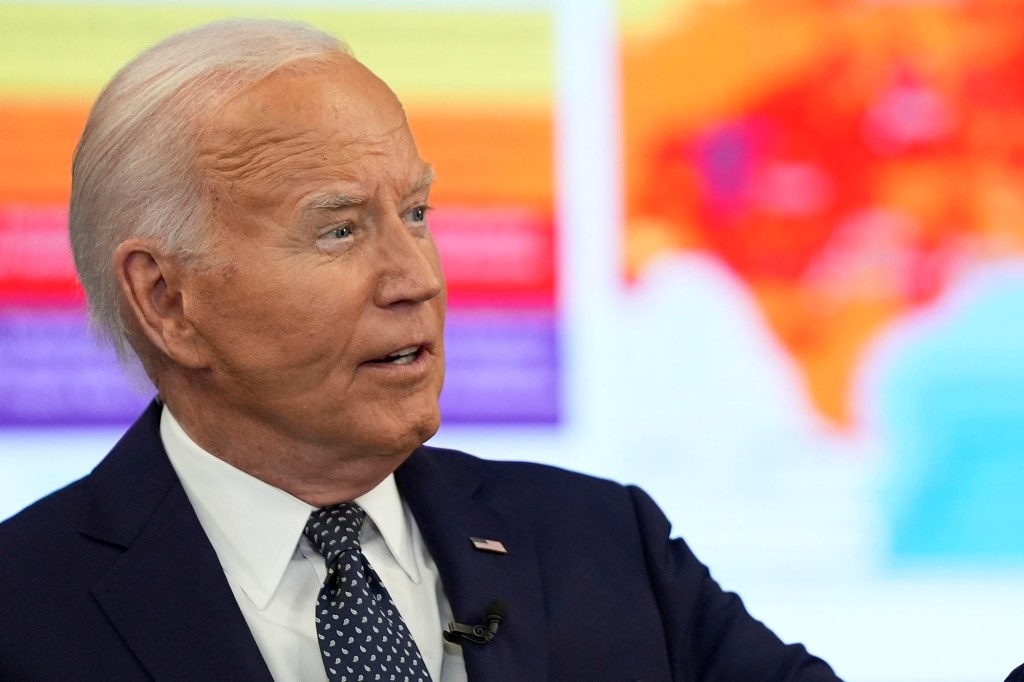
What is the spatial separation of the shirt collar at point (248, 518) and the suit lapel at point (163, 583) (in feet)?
0.11

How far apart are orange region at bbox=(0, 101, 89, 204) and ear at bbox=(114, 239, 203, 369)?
1.36 metres

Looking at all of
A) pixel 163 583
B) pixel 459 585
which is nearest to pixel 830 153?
pixel 459 585

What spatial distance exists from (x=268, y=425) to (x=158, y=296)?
273 mm

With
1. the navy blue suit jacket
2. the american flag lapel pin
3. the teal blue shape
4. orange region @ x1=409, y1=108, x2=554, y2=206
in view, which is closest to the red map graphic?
the teal blue shape

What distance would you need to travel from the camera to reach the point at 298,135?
211 centimetres

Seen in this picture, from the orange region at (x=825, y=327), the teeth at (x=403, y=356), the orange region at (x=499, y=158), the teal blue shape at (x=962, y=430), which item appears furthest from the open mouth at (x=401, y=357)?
the teal blue shape at (x=962, y=430)

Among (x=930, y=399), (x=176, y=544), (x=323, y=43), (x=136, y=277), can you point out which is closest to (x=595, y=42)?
(x=930, y=399)

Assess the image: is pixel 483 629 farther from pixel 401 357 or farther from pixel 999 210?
pixel 999 210

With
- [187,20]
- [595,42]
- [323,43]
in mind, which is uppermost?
[595,42]

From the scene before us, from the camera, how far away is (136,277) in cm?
221

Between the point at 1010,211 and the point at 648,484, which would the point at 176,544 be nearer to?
the point at 648,484

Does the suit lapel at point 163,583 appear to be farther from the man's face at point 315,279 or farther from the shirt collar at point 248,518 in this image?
the man's face at point 315,279

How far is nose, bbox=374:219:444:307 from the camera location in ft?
6.91

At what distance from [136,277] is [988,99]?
2371 mm
